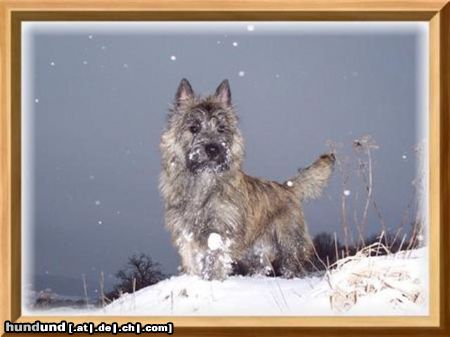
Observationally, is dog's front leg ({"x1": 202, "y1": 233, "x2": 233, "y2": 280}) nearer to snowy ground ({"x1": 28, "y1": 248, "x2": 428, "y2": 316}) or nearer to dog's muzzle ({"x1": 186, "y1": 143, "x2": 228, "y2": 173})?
snowy ground ({"x1": 28, "y1": 248, "x2": 428, "y2": 316})

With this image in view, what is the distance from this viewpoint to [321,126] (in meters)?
5.01

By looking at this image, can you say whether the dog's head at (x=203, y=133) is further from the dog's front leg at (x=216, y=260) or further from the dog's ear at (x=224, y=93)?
the dog's front leg at (x=216, y=260)

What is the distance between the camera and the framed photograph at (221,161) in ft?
15.9

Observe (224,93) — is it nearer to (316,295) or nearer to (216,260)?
(216,260)

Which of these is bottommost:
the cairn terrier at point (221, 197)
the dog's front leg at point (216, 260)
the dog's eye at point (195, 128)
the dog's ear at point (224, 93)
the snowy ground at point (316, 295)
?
the snowy ground at point (316, 295)

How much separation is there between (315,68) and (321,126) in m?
0.36

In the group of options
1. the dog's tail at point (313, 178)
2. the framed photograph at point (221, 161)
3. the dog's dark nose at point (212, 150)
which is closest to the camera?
the framed photograph at point (221, 161)

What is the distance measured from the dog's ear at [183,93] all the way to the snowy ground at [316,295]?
1.08 metres

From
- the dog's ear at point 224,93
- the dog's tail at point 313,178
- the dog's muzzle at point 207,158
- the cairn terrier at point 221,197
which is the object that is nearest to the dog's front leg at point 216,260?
the cairn terrier at point 221,197

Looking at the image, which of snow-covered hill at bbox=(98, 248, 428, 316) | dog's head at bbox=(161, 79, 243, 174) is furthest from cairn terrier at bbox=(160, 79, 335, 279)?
snow-covered hill at bbox=(98, 248, 428, 316)

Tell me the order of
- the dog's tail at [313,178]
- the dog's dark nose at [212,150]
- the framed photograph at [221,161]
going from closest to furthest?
the framed photograph at [221,161]
the dog's tail at [313,178]
the dog's dark nose at [212,150]

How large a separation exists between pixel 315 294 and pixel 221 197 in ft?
2.73

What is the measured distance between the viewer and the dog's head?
16.4ft
